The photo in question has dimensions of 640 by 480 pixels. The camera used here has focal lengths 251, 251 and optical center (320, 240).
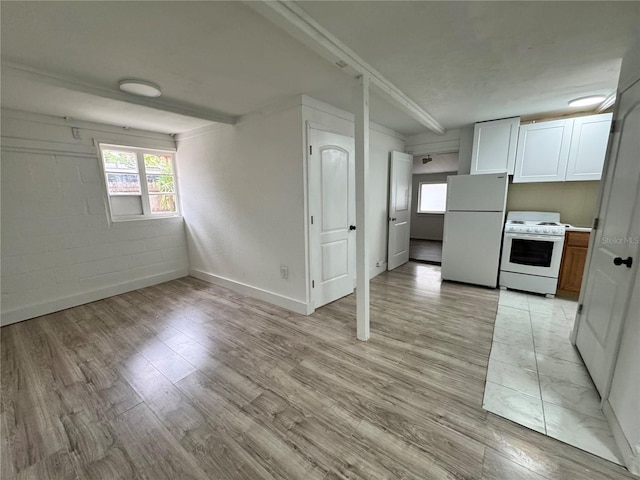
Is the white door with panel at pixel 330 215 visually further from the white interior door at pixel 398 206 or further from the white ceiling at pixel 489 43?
the white interior door at pixel 398 206

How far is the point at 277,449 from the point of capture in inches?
56.1

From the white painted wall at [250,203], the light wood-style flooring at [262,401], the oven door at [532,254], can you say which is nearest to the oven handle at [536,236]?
the oven door at [532,254]

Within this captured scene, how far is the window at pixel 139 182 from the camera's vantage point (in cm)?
366

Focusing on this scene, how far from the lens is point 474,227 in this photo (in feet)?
12.2

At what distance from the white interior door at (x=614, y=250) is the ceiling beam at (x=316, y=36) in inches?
69.5

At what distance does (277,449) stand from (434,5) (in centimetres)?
265

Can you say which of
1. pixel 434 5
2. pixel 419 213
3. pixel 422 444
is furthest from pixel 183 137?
pixel 419 213

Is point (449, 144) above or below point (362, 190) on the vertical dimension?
above

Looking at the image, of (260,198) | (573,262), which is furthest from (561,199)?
(260,198)

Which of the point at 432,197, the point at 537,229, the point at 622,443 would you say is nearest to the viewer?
the point at 622,443

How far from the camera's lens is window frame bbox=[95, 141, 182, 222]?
3531mm

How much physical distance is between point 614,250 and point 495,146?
252 cm

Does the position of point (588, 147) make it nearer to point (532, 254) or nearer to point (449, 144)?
point (532, 254)

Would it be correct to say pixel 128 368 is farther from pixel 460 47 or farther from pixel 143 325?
pixel 460 47
